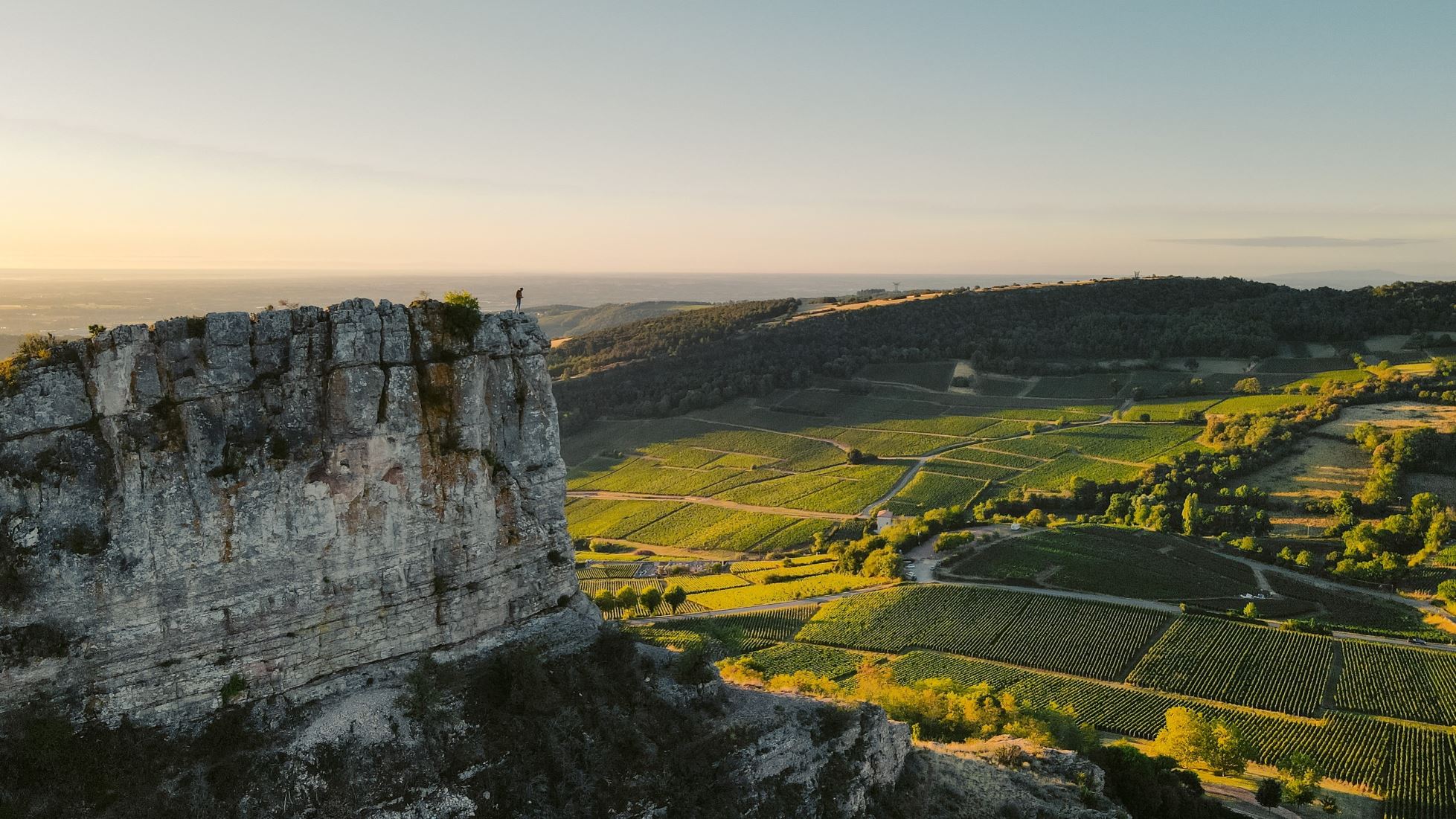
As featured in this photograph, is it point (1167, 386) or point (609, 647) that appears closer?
point (609, 647)

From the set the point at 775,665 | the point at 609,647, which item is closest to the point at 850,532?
the point at 775,665

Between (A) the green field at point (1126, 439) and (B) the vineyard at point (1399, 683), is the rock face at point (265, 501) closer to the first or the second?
(B) the vineyard at point (1399, 683)

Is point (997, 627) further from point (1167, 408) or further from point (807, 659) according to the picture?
point (1167, 408)

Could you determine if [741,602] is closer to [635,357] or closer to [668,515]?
[668,515]

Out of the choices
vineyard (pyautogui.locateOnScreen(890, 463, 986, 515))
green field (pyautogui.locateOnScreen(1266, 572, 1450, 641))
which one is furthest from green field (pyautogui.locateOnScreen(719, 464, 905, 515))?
green field (pyautogui.locateOnScreen(1266, 572, 1450, 641))

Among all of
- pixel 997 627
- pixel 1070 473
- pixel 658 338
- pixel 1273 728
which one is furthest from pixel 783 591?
pixel 658 338

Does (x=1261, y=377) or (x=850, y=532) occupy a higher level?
(x=1261, y=377)

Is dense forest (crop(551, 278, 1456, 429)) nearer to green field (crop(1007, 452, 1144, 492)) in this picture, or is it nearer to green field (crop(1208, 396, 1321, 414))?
green field (crop(1208, 396, 1321, 414))
